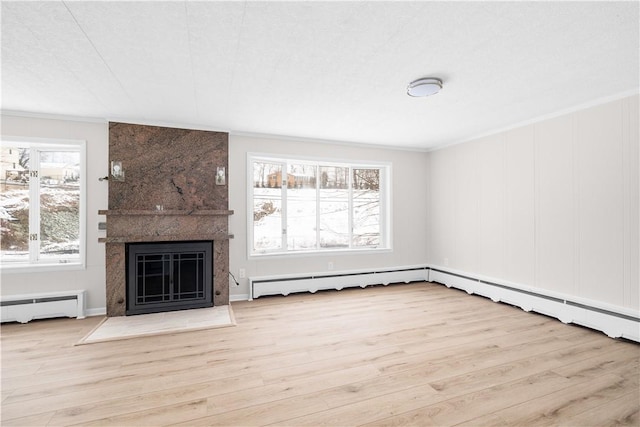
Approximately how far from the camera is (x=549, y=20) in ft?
5.91

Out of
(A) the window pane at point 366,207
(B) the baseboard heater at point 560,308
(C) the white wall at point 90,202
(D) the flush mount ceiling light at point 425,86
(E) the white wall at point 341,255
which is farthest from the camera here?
(A) the window pane at point 366,207

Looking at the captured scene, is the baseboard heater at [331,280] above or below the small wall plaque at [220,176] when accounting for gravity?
below

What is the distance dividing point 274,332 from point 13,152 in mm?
3782

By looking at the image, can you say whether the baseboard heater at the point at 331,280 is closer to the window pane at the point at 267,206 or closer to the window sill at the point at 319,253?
the window sill at the point at 319,253

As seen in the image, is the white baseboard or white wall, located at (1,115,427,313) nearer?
white wall, located at (1,115,427,313)

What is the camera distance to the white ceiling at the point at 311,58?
1.74m

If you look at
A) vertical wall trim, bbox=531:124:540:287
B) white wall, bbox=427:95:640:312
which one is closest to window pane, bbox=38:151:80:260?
white wall, bbox=427:95:640:312

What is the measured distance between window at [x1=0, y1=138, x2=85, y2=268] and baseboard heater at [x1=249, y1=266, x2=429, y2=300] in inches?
88.9

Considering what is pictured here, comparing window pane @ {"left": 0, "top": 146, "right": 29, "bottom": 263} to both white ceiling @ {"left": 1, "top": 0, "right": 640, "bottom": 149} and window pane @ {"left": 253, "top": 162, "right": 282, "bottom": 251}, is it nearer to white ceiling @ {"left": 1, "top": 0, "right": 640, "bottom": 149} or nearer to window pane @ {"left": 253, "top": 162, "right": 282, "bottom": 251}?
white ceiling @ {"left": 1, "top": 0, "right": 640, "bottom": 149}

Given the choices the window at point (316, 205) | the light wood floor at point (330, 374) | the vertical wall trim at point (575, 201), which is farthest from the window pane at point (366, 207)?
the vertical wall trim at point (575, 201)

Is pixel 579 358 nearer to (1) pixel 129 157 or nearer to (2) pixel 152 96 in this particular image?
(2) pixel 152 96

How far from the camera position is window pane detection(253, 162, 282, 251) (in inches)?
178

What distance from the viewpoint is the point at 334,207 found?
5.07m

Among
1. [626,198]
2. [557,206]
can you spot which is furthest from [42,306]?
[626,198]
